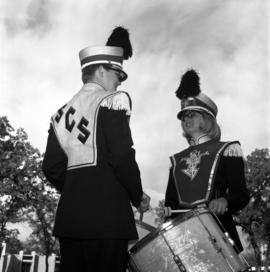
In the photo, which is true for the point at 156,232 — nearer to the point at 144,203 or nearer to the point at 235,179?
the point at 144,203

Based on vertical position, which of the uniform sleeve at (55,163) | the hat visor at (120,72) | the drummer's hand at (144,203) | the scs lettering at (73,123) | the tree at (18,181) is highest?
the tree at (18,181)

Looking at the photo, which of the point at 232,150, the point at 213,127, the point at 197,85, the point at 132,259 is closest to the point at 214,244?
the point at 132,259

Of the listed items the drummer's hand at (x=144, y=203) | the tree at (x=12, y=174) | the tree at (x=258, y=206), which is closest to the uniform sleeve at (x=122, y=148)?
the drummer's hand at (x=144, y=203)

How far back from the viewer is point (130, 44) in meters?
3.83

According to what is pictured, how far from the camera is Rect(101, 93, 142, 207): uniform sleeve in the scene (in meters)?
2.85

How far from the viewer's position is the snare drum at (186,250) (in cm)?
325

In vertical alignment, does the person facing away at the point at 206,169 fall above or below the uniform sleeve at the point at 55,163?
above

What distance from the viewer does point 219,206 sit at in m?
3.90

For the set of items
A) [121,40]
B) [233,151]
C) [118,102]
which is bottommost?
[118,102]

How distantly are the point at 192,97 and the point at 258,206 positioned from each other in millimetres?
30824

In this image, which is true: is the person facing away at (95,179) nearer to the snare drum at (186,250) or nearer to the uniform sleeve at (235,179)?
the snare drum at (186,250)

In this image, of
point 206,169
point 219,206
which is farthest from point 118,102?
point 206,169

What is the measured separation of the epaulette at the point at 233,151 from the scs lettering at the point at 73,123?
5.51 ft

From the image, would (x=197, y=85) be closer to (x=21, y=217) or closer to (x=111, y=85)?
(x=111, y=85)
